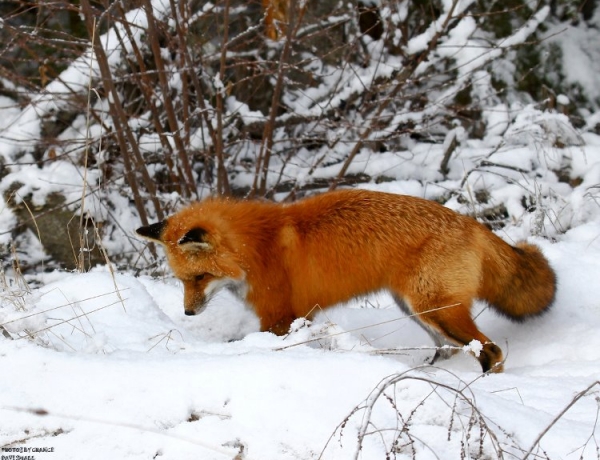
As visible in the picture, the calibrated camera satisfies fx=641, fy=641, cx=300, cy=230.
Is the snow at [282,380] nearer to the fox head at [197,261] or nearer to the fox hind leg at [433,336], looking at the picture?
the fox hind leg at [433,336]

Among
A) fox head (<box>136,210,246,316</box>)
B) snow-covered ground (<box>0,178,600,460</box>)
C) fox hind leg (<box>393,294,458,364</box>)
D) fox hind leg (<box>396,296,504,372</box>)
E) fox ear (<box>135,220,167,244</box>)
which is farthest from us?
fox ear (<box>135,220,167,244</box>)

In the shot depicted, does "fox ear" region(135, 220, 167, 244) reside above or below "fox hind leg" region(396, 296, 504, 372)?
above

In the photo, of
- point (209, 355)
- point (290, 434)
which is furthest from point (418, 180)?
point (290, 434)

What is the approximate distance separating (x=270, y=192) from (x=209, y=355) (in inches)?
186

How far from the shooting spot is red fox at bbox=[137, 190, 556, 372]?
368cm

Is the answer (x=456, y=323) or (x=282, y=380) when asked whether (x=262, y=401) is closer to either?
(x=282, y=380)

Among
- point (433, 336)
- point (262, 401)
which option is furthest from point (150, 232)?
point (262, 401)

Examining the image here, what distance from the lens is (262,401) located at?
2.39 metres

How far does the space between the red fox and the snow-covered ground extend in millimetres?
570

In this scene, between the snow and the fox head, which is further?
the fox head

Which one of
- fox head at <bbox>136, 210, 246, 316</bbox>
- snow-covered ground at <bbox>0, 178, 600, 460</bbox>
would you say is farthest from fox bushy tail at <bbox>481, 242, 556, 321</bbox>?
fox head at <bbox>136, 210, 246, 316</bbox>

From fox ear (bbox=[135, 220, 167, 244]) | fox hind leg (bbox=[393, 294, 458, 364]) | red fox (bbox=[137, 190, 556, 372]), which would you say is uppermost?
fox ear (bbox=[135, 220, 167, 244])

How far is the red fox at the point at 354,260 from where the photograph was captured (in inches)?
145

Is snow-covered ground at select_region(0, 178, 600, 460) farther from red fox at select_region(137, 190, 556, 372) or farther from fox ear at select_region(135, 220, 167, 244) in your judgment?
fox ear at select_region(135, 220, 167, 244)
